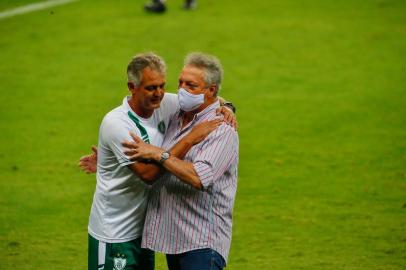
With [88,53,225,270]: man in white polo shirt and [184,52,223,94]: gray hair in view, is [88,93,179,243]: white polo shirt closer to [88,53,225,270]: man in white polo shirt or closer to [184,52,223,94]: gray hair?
[88,53,225,270]: man in white polo shirt

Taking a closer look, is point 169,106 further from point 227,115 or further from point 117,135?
point 117,135

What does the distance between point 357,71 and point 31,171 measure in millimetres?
6983

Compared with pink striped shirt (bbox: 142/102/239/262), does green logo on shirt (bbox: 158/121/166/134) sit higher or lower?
higher

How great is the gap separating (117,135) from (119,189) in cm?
43

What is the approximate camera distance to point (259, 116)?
14453 millimetres

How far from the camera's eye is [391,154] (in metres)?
12.9

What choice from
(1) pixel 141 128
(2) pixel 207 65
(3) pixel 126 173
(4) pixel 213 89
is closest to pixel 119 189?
(3) pixel 126 173

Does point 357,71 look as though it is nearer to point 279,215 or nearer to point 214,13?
point 214,13

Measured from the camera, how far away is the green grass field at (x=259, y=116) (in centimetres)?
1007

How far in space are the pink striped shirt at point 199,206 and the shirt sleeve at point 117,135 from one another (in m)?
0.35

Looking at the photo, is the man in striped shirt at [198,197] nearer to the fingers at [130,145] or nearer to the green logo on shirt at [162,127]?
the fingers at [130,145]

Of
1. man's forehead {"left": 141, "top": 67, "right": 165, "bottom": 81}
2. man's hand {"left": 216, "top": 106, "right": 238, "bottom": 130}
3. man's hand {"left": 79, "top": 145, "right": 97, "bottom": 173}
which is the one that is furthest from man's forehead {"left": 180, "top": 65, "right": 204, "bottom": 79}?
man's hand {"left": 79, "top": 145, "right": 97, "bottom": 173}

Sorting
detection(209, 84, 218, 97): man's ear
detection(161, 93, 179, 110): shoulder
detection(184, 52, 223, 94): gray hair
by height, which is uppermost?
detection(184, 52, 223, 94): gray hair

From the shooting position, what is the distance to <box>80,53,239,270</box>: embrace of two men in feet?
20.2
